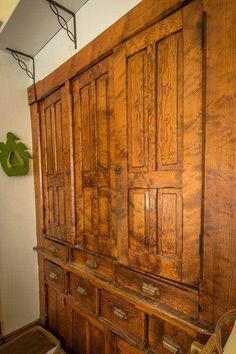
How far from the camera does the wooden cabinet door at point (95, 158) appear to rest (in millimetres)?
1084

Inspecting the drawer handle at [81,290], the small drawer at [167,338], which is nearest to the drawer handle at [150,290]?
the small drawer at [167,338]

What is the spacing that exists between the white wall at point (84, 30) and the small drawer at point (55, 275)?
1.40m

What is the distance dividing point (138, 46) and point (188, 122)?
1.39 feet

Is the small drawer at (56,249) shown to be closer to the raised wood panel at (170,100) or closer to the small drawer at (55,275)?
the small drawer at (55,275)

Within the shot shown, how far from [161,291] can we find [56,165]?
3.38 feet

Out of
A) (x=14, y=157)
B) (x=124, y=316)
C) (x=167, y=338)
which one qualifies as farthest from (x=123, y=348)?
(x=14, y=157)

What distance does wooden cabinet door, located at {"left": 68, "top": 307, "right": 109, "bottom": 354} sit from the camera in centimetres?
115

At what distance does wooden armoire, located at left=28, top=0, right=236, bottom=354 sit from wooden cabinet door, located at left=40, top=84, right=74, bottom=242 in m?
0.01

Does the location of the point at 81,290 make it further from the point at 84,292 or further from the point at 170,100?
the point at 170,100

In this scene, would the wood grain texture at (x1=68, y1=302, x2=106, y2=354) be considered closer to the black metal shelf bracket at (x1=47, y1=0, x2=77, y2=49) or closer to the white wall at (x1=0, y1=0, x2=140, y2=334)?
the white wall at (x1=0, y1=0, x2=140, y2=334)

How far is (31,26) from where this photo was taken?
1341mm

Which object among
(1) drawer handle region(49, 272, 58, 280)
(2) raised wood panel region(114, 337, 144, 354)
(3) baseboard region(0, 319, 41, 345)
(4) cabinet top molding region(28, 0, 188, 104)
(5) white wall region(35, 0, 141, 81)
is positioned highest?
(5) white wall region(35, 0, 141, 81)

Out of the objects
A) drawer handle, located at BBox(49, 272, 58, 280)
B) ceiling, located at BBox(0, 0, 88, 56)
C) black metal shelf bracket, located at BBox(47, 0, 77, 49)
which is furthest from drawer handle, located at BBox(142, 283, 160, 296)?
ceiling, located at BBox(0, 0, 88, 56)

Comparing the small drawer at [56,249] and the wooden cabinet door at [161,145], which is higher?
the wooden cabinet door at [161,145]
